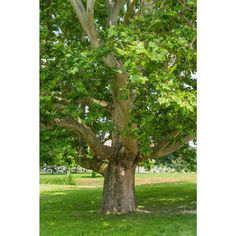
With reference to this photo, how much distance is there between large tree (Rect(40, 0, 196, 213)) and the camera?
325cm

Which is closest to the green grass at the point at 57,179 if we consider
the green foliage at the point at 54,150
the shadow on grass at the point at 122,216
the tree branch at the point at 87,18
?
the shadow on grass at the point at 122,216

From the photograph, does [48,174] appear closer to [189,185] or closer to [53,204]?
[53,204]

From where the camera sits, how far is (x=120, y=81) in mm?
4570

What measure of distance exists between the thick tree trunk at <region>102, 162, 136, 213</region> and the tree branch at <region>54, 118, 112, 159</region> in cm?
18

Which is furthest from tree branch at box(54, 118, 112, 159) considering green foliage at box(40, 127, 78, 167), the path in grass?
the path in grass

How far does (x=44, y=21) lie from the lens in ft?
15.9

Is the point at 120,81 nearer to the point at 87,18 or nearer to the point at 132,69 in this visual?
the point at 87,18

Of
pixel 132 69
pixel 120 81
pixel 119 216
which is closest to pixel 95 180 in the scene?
pixel 119 216

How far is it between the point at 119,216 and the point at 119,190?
0.91 ft

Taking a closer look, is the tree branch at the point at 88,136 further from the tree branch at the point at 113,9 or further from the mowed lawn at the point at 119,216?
the tree branch at the point at 113,9
